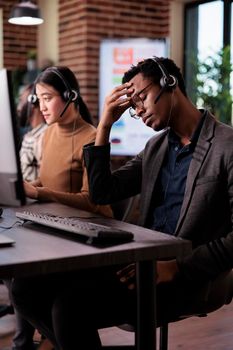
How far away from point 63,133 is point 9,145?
90 centimetres

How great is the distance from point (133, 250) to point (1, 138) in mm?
487

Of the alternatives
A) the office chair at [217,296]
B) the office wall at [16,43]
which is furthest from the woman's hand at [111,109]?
the office wall at [16,43]

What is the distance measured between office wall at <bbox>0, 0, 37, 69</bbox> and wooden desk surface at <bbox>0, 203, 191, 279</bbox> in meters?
5.44

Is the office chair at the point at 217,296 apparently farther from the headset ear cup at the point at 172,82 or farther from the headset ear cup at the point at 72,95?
the headset ear cup at the point at 72,95

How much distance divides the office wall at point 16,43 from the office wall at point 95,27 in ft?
2.85

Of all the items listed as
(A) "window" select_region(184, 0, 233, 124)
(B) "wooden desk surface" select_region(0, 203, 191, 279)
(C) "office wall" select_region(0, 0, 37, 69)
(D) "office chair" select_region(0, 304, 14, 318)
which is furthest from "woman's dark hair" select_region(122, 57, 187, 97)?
(C) "office wall" select_region(0, 0, 37, 69)


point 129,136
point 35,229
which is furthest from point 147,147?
point 129,136

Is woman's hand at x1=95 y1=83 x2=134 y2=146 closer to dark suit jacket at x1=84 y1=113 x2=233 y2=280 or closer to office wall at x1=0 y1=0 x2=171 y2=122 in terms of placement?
dark suit jacket at x1=84 y1=113 x2=233 y2=280

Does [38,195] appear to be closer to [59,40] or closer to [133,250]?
[133,250]

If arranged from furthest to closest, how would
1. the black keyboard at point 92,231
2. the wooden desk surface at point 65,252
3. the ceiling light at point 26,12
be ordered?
the ceiling light at point 26,12 → the black keyboard at point 92,231 → the wooden desk surface at point 65,252

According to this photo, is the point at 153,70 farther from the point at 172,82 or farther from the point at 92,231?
the point at 92,231

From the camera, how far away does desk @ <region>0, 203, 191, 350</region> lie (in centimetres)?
116

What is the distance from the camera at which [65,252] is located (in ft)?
4.06

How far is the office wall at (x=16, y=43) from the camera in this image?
664cm
